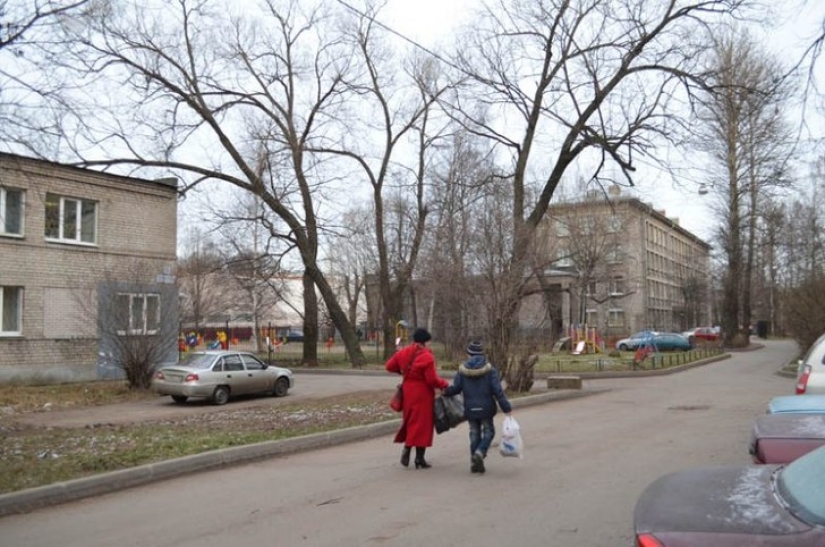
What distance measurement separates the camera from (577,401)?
17.6 m

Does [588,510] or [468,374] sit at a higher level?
[468,374]

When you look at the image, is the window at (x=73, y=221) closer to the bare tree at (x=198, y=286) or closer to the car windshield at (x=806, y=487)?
the bare tree at (x=198, y=286)

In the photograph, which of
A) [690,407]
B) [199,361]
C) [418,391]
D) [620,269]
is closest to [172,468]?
[418,391]

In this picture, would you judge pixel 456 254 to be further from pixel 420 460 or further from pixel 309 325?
pixel 420 460

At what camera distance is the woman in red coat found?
866 centimetres

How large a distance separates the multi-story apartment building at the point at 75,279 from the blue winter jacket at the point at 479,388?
1364 centimetres

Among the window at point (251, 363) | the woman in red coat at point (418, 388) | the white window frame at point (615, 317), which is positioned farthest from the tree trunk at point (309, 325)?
the white window frame at point (615, 317)

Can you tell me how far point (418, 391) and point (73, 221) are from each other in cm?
1825

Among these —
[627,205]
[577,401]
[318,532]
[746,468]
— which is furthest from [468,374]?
[627,205]

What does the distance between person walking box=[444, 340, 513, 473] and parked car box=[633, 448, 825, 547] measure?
463 cm

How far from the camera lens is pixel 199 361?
A: 18516 millimetres

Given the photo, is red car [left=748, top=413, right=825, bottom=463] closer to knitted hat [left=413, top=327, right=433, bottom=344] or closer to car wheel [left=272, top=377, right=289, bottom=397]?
knitted hat [left=413, top=327, right=433, bottom=344]

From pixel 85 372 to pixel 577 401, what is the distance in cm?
1530

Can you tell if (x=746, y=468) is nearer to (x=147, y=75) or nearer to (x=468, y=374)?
(x=468, y=374)
